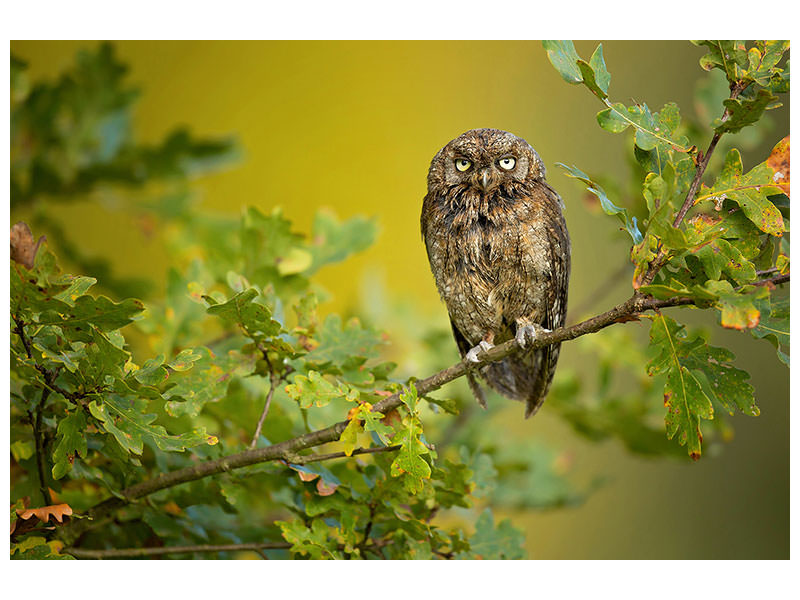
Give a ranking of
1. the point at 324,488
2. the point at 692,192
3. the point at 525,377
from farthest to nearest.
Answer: the point at 525,377 < the point at 324,488 < the point at 692,192

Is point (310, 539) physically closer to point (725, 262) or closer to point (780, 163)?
point (725, 262)

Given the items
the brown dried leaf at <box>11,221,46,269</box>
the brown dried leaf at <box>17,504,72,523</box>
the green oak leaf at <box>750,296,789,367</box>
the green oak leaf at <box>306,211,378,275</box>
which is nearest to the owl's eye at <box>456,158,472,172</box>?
the green oak leaf at <box>306,211,378,275</box>

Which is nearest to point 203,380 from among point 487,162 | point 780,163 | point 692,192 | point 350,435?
point 350,435

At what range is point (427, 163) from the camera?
4.36 feet

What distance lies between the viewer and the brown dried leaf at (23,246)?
87 centimetres

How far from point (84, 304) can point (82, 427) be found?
0.53 ft

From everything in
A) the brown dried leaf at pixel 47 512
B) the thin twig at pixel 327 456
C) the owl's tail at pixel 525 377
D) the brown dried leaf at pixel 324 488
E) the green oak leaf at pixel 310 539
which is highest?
the owl's tail at pixel 525 377

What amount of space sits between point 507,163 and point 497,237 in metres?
0.12

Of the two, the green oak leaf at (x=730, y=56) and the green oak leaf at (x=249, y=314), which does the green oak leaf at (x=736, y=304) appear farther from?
the green oak leaf at (x=249, y=314)

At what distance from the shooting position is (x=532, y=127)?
1664 millimetres

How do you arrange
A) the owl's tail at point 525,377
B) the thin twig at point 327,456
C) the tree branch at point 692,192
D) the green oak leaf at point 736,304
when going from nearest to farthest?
the green oak leaf at point 736,304
the tree branch at point 692,192
the thin twig at point 327,456
the owl's tail at point 525,377

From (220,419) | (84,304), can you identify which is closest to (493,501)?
(220,419)

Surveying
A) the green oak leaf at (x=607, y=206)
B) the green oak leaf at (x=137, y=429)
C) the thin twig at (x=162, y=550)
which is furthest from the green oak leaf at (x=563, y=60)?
the thin twig at (x=162, y=550)
